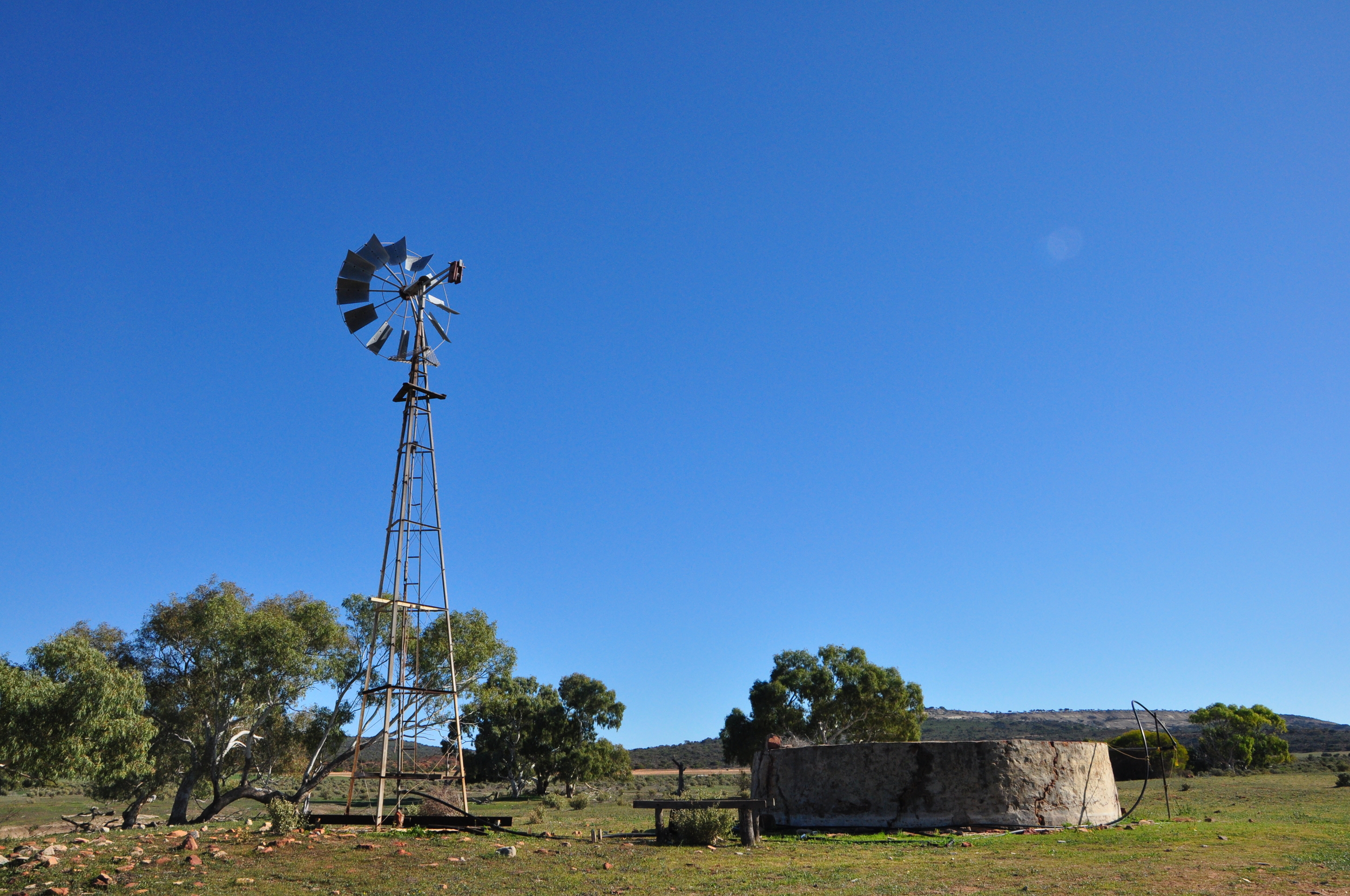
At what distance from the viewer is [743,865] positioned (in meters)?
13.7

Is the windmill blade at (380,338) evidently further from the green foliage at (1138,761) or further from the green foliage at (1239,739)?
the green foliage at (1239,739)

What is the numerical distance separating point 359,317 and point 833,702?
38.3 m

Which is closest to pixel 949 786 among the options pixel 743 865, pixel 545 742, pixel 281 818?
pixel 743 865

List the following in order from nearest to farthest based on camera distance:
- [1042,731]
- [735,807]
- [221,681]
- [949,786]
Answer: [735,807], [949,786], [221,681], [1042,731]

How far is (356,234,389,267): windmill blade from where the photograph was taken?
23.6 metres

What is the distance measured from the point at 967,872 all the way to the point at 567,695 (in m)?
44.9

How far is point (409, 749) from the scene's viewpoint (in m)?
39.2

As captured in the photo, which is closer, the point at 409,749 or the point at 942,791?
the point at 942,791

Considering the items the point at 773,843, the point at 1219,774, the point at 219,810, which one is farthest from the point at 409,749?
the point at 1219,774

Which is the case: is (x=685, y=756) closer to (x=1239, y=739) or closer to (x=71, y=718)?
(x=1239, y=739)

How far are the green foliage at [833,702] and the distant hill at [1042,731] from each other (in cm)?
1911

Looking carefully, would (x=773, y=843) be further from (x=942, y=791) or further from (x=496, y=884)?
(x=496, y=884)

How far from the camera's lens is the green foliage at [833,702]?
2016 inches

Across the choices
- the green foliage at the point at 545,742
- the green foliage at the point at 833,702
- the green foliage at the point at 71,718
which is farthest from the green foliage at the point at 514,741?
the green foliage at the point at 71,718
